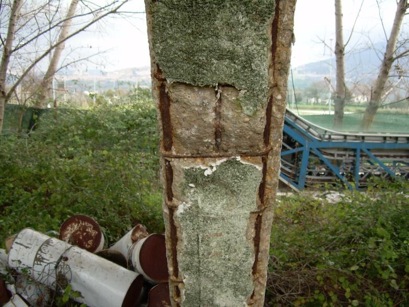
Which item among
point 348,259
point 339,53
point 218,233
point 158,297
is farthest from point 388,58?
point 218,233

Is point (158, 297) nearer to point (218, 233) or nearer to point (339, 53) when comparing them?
point (218, 233)

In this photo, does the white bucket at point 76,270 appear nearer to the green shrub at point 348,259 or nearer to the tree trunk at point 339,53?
the green shrub at point 348,259

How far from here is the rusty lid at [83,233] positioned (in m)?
3.85

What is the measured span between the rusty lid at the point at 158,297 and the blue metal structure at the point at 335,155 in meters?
5.80

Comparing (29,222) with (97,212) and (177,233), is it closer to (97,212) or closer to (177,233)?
(97,212)

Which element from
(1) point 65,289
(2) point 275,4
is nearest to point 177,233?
(2) point 275,4

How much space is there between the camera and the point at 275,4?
1.73 meters

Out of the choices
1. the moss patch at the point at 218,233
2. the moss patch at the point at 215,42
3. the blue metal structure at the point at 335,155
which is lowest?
the blue metal structure at the point at 335,155

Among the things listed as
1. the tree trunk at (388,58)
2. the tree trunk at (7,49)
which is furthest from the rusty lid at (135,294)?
the tree trunk at (388,58)

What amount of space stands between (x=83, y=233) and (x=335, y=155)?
605cm

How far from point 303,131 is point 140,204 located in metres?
4.55

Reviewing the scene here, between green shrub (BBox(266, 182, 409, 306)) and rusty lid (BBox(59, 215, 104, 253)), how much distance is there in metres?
1.47

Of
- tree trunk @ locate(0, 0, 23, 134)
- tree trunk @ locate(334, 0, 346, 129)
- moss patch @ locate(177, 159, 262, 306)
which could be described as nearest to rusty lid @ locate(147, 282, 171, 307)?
moss patch @ locate(177, 159, 262, 306)

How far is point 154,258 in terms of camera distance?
3.38 meters
